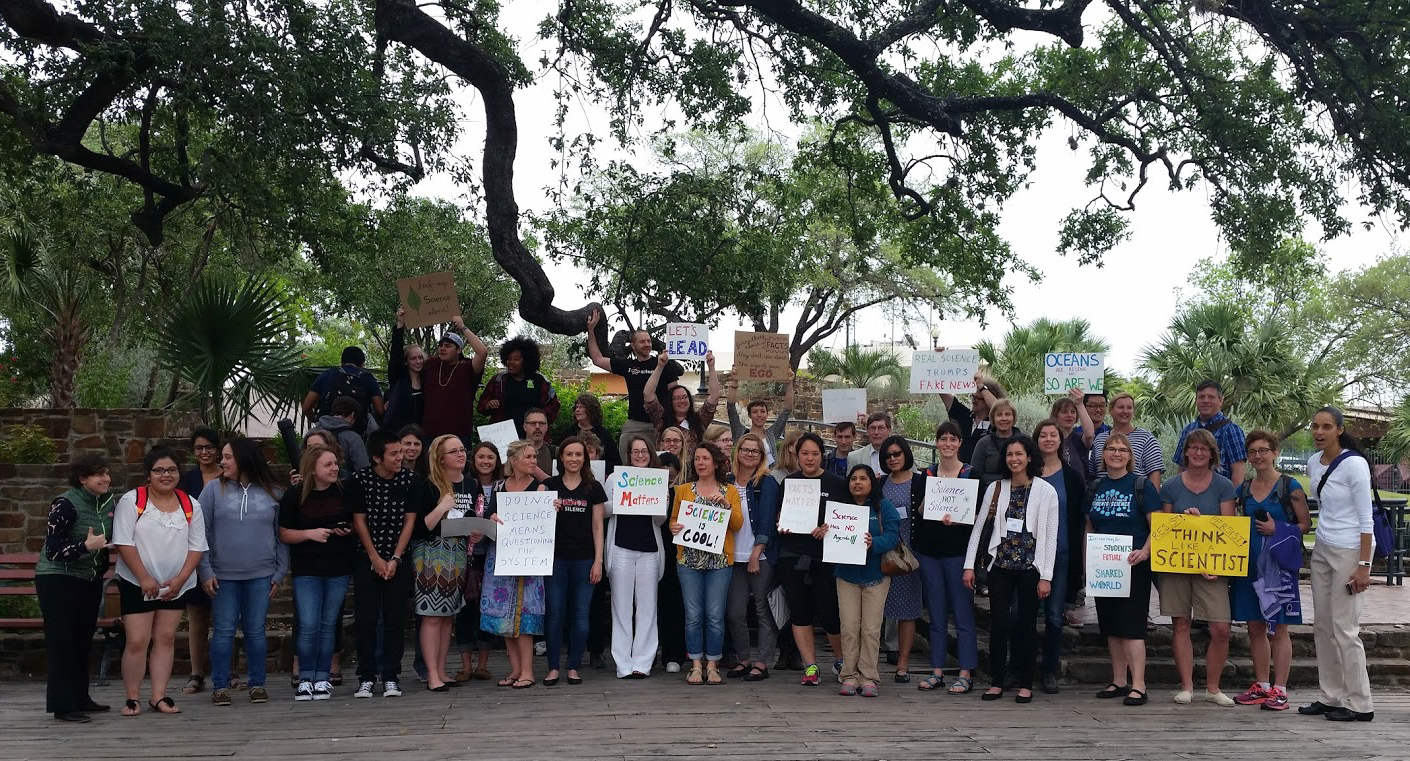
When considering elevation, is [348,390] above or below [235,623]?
above

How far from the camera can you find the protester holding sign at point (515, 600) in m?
8.08

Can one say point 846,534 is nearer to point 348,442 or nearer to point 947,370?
point 947,370

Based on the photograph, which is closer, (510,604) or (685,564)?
(510,604)

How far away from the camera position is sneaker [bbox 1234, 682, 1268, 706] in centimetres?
782

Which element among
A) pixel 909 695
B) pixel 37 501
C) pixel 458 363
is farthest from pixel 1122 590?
pixel 37 501

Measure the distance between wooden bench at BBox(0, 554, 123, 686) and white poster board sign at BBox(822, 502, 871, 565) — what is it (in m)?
4.67

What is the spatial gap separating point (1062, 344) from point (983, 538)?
22202 millimetres

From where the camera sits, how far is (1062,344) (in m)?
29.1

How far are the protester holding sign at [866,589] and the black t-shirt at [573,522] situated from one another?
5.73 ft

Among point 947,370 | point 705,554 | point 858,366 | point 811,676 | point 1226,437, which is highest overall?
point 858,366

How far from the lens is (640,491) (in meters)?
8.29

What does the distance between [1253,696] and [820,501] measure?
10.1 feet

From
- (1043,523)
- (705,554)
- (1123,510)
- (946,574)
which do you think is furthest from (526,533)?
(1123,510)

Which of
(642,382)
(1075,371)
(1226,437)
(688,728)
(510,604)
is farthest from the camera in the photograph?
(642,382)
